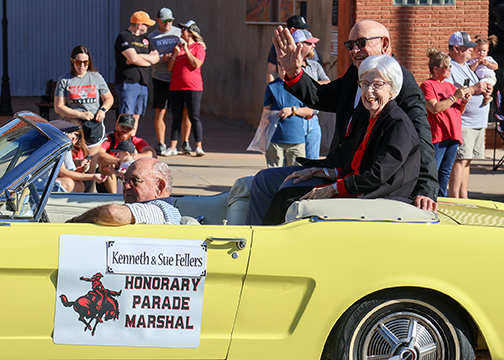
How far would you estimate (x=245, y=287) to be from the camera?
333 centimetres

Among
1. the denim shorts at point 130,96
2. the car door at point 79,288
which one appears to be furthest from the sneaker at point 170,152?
the car door at point 79,288

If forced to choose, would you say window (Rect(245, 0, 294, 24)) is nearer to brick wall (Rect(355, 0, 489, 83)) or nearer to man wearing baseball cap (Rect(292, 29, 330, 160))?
brick wall (Rect(355, 0, 489, 83))

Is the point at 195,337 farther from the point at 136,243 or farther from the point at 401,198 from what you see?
the point at 401,198

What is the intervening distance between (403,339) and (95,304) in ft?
4.67


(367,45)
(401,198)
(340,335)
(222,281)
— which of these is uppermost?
(367,45)

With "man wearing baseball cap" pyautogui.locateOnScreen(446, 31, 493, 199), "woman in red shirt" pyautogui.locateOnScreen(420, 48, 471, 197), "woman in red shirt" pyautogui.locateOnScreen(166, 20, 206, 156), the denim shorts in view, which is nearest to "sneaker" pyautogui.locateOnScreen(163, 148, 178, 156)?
"woman in red shirt" pyautogui.locateOnScreen(166, 20, 206, 156)

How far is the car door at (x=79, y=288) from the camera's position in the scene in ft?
10.7

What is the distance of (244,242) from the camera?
3.31 m

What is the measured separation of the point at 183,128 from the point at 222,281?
7.69m

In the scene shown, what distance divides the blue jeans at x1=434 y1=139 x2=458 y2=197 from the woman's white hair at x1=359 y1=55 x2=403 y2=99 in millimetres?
3427

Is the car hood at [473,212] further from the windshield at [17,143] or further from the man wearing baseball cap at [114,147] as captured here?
the man wearing baseball cap at [114,147]

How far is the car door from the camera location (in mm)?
3254

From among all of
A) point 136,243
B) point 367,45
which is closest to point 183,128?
point 367,45

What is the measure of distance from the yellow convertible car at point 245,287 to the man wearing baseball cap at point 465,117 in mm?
4425
